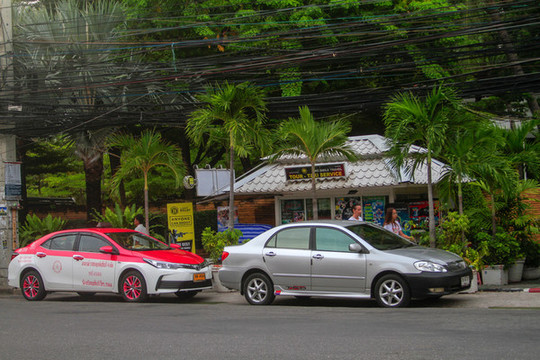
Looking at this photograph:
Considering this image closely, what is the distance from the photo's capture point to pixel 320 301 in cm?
1252

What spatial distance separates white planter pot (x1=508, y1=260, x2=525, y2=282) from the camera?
45.5 ft

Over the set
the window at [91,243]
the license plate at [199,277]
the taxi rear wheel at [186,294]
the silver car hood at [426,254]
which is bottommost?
the taxi rear wheel at [186,294]

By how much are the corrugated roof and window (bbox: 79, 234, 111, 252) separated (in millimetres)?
6918

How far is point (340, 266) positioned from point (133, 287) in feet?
14.5

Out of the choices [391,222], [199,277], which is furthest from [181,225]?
[391,222]

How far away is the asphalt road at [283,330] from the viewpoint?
6.99 metres

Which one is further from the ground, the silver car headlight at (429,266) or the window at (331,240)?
the window at (331,240)

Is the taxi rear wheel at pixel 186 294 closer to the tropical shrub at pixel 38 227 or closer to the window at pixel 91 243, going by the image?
the window at pixel 91 243

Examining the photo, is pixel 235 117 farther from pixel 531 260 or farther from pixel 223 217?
pixel 531 260

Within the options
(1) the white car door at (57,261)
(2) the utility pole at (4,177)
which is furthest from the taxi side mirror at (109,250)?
(2) the utility pole at (4,177)

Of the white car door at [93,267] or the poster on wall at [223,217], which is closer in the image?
the white car door at [93,267]

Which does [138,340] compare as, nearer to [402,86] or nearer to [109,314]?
[109,314]

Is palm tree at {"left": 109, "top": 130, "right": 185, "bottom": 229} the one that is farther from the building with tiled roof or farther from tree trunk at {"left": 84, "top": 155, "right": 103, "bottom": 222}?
tree trunk at {"left": 84, "top": 155, "right": 103, "bottom": 222}

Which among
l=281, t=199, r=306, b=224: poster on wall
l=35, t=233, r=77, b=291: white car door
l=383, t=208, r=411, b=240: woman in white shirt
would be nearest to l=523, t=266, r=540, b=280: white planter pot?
l=383, t=208, r=411, b=240: woman in white shirt
